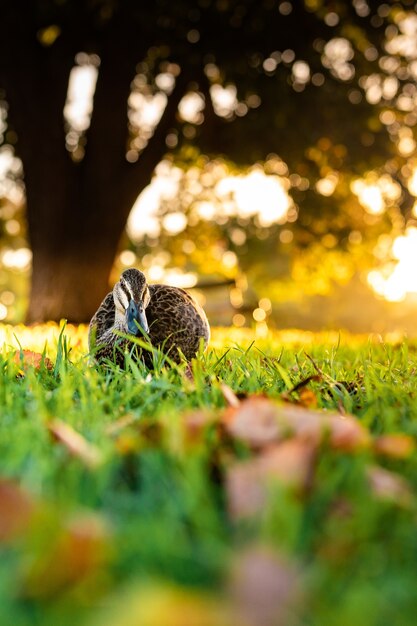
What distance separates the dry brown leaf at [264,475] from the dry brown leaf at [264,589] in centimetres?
24

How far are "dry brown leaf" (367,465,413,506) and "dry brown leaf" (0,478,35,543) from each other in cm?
64

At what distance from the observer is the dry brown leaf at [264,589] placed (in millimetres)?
887

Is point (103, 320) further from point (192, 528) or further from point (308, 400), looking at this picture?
point (192, 528)

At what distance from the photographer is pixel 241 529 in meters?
1.22

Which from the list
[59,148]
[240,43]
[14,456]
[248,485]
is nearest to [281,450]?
[248,485]

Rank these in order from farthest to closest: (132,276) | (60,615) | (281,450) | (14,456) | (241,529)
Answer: (132,276), (14,456), (281,450), (241,529), (60,615)

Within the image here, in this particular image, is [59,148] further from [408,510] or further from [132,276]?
[408,510]

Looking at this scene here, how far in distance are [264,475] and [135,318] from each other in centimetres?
192

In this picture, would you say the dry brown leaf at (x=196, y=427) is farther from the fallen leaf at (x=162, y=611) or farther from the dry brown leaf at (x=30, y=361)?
the dry brown leaf at (x=30, y=361)

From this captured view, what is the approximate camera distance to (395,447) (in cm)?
162

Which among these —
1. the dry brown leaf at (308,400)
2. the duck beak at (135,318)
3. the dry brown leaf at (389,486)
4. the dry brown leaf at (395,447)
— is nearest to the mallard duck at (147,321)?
the duck beak at (135,318)

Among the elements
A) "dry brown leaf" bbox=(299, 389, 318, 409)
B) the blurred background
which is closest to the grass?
"dry brown leaf" bbox=(299, 389, 318, 409)

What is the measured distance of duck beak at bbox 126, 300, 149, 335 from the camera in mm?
3154

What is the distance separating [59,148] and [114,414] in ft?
38.4
